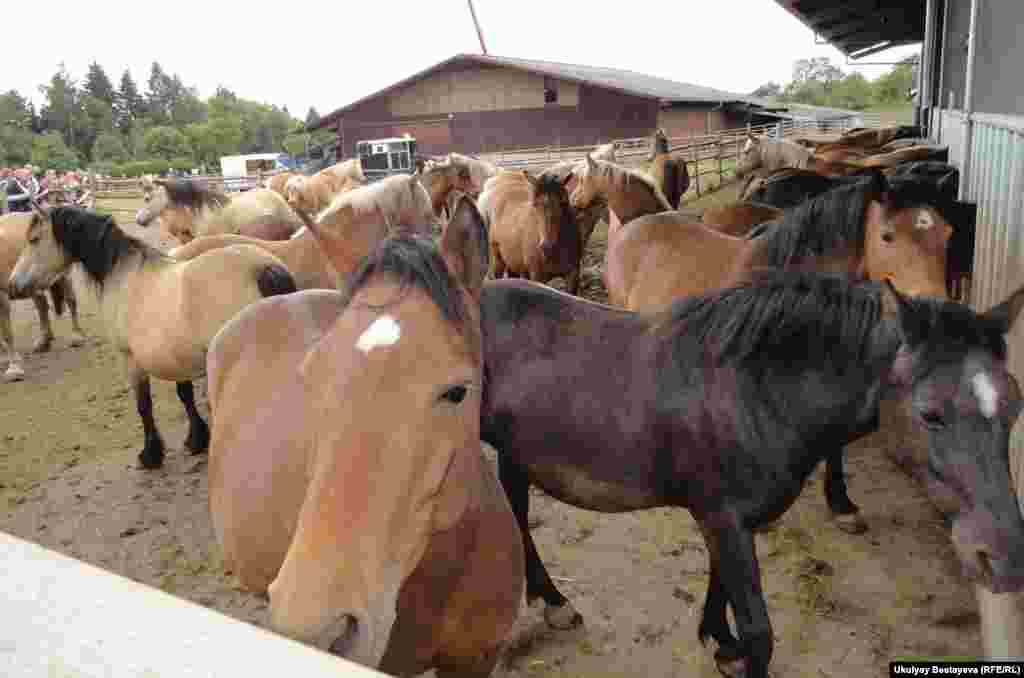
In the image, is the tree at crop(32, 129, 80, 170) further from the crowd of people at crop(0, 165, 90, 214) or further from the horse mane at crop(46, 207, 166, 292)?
the horse mane at crop(46, 207, 166, 292)

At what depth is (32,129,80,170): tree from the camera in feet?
140

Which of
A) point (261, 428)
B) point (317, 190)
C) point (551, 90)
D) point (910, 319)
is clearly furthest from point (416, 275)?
point (551, 90)

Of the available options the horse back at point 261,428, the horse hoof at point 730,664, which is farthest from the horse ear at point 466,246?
the horse hoof at point 730,664

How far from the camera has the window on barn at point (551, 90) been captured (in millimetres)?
25391

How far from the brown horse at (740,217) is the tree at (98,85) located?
291 ft

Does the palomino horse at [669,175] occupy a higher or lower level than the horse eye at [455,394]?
higher

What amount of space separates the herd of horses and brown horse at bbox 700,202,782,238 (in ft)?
4.62

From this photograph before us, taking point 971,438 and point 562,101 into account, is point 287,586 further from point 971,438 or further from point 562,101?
point 562,101

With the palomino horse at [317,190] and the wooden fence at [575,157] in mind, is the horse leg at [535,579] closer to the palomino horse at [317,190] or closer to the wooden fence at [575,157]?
the palomino horse at [317,190]

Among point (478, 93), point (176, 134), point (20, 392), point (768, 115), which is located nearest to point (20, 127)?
point (176, 134)

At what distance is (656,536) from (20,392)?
658 centimetres

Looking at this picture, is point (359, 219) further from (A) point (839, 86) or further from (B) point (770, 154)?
(A) point (839, 86)

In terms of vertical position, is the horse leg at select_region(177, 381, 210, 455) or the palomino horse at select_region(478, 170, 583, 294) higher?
the palomino horse at select_region(478, 170, 583, 294)

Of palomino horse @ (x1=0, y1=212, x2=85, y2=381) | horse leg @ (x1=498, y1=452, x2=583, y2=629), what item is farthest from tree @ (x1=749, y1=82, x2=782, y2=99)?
horse leg @ (x1=498, y1=452, x2=583, y2=629)
